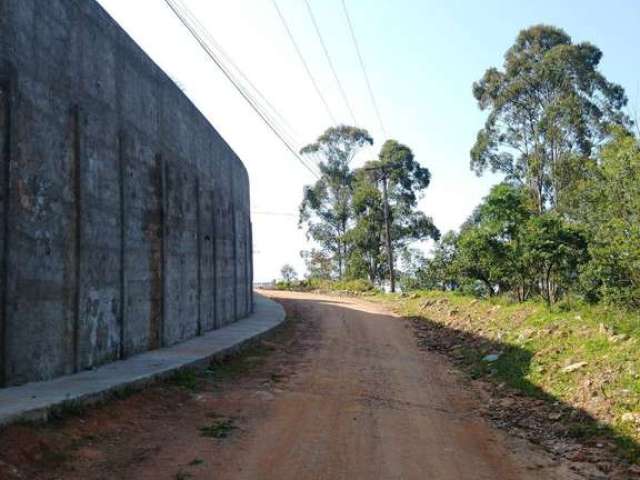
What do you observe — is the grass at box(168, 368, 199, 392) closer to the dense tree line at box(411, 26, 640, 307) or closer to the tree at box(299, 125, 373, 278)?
the dense tree line at box(411, 26, 640, 307)

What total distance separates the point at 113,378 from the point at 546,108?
78.7 ft

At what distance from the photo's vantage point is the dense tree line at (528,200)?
13.4m

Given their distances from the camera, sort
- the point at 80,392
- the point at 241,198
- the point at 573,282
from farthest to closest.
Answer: the point at 241,198 → the point at 573,282 → the point at 80,392

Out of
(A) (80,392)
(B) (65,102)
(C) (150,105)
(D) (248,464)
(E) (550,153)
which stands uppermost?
(E) (550,153)

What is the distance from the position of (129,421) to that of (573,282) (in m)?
13.3

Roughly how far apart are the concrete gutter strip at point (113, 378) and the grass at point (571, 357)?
476 cm

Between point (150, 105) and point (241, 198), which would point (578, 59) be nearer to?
point (241, 198)

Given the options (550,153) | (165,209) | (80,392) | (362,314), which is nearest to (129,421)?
(80,392)

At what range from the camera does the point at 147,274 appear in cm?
1107

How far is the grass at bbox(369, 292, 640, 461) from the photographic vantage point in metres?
7.60

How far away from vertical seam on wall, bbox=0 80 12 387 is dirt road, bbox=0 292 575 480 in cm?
120

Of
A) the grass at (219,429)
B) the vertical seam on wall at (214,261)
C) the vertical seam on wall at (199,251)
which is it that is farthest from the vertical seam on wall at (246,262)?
the grass at (219,429)

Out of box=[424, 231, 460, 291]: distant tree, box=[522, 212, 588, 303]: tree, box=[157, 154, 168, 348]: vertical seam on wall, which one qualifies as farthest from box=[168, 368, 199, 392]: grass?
box=[424, 231, 460, 291]: distant tree

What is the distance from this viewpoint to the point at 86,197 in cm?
864
